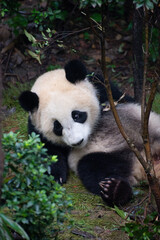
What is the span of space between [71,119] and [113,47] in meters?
3.45

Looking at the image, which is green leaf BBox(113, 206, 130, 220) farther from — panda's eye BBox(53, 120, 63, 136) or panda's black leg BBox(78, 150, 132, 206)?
panda's eye BBox(53, 120, 63, 136)

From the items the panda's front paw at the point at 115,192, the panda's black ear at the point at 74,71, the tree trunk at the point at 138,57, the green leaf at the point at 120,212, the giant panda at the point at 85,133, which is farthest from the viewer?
the tree trunk at the point at 138,57

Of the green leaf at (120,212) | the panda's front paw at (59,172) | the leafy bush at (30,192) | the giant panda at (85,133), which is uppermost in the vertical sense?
the leafy bush at (30,192)

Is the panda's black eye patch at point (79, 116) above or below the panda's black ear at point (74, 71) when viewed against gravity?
below

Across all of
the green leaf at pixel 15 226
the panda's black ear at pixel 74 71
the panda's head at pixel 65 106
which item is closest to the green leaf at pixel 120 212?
the panda's head at pixel 65 106

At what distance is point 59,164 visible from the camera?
11.5ft

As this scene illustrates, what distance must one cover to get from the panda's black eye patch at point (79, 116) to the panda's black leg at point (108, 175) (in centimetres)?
32

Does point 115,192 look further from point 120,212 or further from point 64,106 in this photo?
point 64,106

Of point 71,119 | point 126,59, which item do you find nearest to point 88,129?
point 71,119

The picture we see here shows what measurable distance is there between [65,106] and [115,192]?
0.80 meters

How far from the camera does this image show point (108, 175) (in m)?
3.17

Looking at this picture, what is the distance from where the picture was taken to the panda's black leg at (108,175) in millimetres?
2938

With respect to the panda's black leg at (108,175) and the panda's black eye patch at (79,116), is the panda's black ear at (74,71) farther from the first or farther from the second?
the panda's black leg at (108,175)

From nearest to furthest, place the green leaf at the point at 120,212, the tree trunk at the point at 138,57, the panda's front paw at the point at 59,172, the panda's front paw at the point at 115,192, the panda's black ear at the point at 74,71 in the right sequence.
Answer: the green leaf at the point at 120,212 → the panda's front paw at the point at 115,192 → the panda's black ear at the point at 74,71 → the panda's front paw at the point at 59,172 → the tree trunk at the point at 138,57
